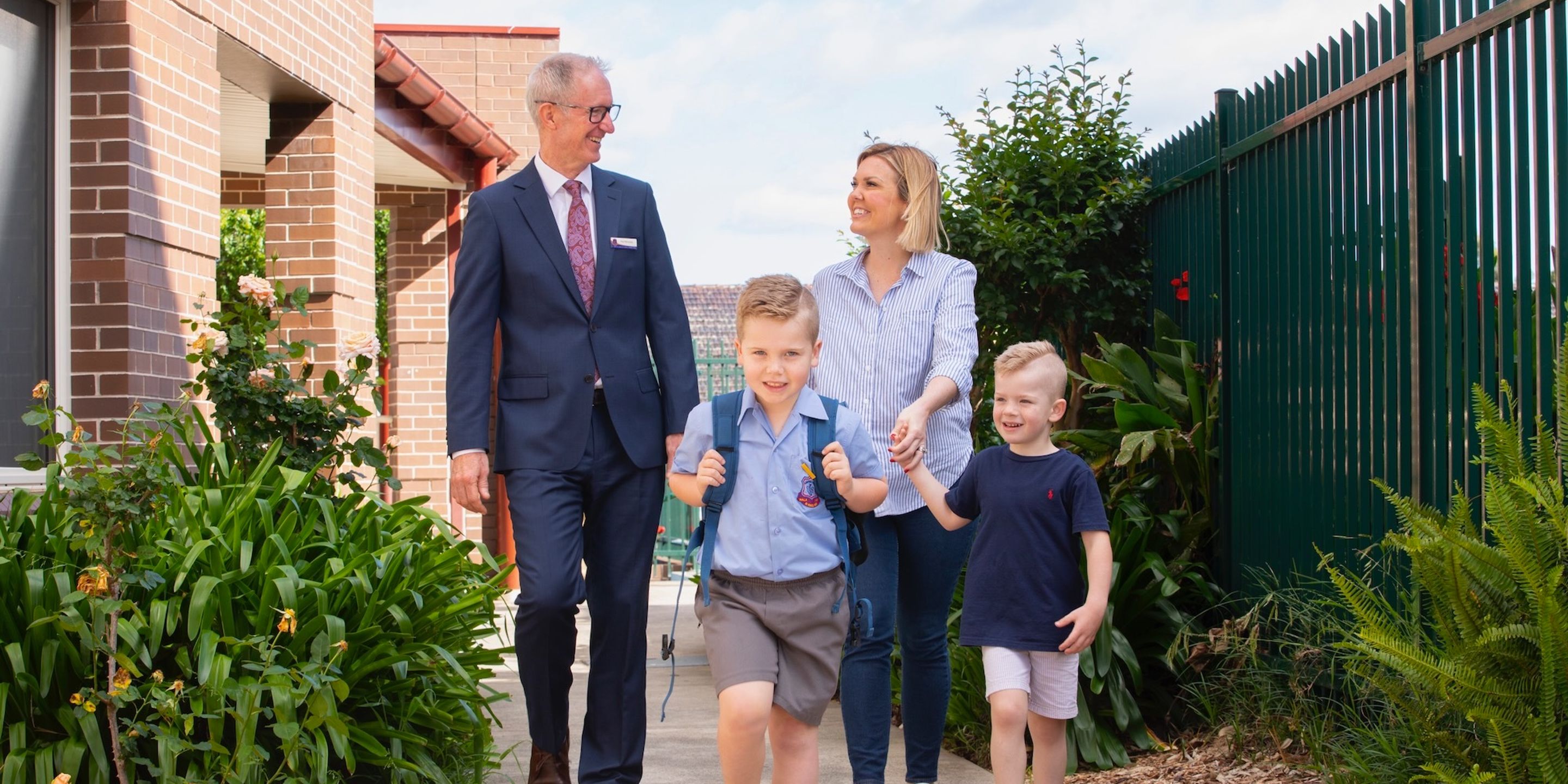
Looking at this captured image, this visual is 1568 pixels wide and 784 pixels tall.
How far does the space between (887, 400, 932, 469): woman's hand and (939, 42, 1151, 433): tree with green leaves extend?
9.46 feet

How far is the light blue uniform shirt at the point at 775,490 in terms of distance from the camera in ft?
10.7

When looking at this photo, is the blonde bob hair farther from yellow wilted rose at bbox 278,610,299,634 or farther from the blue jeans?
yellow wilted rose at bbox 278,610,299,634

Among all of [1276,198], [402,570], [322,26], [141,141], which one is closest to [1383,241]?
[1276,198]

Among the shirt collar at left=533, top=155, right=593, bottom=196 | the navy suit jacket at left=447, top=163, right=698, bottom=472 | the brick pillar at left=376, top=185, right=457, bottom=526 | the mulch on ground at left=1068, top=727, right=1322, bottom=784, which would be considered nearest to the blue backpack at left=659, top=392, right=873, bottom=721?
the navy suit jacket at left=447, top=163, right=698, bottom=472

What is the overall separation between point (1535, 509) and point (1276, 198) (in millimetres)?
2255

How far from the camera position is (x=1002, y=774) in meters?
3.67

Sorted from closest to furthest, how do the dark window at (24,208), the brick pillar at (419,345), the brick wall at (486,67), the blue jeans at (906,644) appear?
the blue jeans at (906,644)
the dark window at (24,208)
the brick pillar at (419,345)
the brick wall at (486,67)

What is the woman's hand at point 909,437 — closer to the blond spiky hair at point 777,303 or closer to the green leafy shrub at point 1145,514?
the blond spiky hair at point 777,303

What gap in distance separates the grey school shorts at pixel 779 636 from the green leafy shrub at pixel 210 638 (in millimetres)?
1004

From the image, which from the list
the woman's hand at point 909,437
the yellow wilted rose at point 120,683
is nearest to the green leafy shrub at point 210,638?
the yellow wilted rose at point 120,683

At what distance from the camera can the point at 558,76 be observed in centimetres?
392

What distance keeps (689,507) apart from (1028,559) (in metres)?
11.1

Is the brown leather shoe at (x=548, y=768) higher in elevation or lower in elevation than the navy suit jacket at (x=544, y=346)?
lower

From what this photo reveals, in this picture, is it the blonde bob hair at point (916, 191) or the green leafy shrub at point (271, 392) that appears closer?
the blonde bob hair at point (916, 191)
